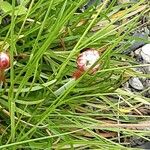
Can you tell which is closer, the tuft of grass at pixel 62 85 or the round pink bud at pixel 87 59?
the round pink bud at pixel 87 59

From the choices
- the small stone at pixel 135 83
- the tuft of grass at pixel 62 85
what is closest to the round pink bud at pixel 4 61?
the tuft of grass at pixel 62 85

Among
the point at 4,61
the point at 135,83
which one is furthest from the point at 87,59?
the point at 135,83

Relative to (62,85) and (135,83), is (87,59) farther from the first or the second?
(135,83)

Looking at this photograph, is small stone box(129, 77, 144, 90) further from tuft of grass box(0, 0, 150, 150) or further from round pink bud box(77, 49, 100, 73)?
round pink bud box(77, 49, 100, 73)

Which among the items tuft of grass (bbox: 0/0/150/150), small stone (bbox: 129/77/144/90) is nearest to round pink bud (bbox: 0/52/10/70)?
tuft of grass (bbox: 0/0/150/150)

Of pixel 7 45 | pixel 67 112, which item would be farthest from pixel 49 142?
pixel 7 45

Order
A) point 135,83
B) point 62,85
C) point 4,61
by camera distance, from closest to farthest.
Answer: point 4,61 < point 62,85 < point 135,83

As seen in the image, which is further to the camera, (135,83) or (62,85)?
(135,83)

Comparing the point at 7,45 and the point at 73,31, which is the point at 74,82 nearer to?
the point at 7,45

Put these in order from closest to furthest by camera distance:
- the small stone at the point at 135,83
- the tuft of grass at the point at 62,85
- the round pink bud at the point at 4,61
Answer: the round pink bud at the point at 4,61, the tuft of grass at the point at 62,85, the small stone at the point at 135,83

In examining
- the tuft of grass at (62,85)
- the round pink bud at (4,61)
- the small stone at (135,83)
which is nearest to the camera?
the round pink bud at (4,61)

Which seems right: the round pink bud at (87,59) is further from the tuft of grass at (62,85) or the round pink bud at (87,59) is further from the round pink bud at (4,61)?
the round pink bud at (4,61)
